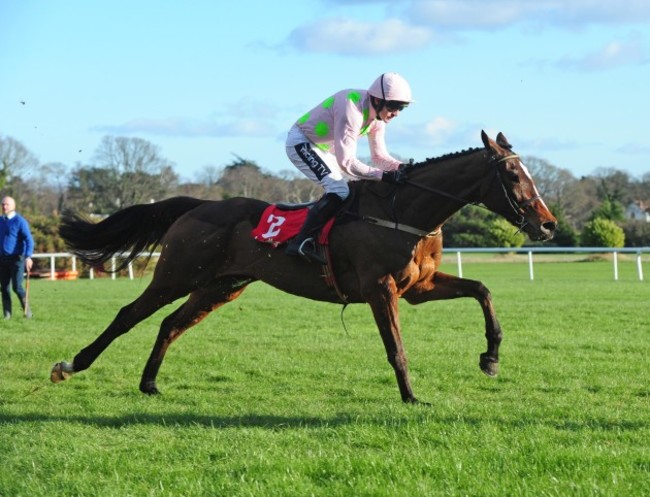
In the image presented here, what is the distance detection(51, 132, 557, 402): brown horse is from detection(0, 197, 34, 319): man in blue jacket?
236 inches

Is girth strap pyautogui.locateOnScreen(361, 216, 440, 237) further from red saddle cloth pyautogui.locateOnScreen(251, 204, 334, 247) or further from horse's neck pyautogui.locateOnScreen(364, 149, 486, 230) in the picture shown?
red saddle cloth pyautogui.locateOnScreen(251, 204, 334, 247)

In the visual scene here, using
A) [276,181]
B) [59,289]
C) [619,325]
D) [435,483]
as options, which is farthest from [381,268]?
[276,181]

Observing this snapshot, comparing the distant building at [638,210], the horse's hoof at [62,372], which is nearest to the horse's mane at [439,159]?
the horse's hoof at [62,372]

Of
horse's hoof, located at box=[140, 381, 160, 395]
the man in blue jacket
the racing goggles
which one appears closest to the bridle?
the racing goggles

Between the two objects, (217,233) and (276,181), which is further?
(276,181)

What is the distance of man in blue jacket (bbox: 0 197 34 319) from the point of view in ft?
44.3

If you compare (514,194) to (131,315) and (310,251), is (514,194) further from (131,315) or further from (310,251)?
(131,315)

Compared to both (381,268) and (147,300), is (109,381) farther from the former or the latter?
(381,268)

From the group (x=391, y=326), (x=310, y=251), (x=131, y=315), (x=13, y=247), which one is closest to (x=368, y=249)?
(x=310, y=251)

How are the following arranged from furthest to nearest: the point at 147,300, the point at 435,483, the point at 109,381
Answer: the point at 109,381 → the point at 147,300 → the point at 435,483

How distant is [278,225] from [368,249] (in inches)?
34.5

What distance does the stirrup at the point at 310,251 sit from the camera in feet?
22.7

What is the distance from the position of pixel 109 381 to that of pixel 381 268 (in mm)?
2801

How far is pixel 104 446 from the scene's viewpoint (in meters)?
5.33
